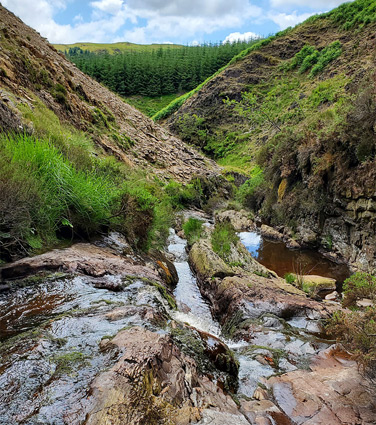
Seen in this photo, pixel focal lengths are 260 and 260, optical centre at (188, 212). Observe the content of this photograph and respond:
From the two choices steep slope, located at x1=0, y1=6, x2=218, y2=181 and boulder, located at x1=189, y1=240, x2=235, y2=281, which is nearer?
boulder, located at x1=189, y1=240, x2=235, y2=281

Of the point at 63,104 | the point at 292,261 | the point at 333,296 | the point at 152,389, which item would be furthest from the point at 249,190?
the point at 152,389

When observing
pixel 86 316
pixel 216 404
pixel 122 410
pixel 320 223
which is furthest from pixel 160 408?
pixel 320 223

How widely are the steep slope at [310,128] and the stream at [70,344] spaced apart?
25.2 feet

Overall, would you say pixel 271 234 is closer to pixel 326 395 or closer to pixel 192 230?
pixel 192 230

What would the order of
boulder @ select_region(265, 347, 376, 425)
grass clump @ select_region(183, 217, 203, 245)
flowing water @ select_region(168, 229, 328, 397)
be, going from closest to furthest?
boulder @ select_region(265, 347, 376, 425) < flowing water @ select_region(168, 229, 328, 397) < grass clump @ select_region(183, 217, 203, 245)

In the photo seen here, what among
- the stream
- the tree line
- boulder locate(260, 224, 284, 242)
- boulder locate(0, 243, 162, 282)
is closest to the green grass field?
the tree line

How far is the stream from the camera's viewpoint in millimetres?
1676

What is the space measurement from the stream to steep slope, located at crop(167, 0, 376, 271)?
25.2 ft

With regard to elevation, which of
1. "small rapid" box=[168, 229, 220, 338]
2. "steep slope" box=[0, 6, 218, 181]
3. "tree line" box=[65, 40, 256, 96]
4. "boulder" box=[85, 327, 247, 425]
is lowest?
"small rapid" box=[168, 229, 220, 338]

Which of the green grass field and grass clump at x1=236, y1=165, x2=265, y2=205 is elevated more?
the green grass field

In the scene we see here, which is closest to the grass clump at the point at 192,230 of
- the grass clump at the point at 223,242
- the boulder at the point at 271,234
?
the grass clump at the point at 223,242

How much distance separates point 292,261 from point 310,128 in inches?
297

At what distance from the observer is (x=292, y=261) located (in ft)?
38.8

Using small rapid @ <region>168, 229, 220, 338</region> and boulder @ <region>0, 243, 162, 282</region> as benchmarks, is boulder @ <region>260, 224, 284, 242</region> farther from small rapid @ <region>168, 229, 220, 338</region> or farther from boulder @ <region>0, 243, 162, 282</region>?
boulder @ <region>0, 243, 162, 282</region>
